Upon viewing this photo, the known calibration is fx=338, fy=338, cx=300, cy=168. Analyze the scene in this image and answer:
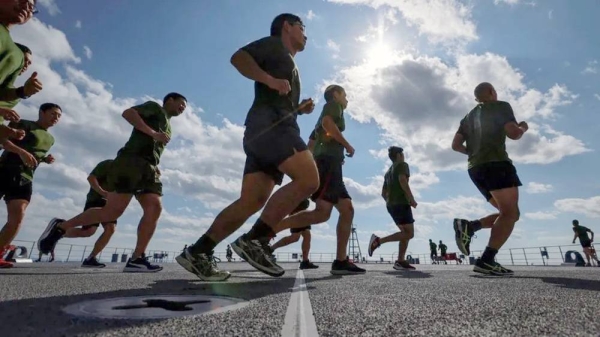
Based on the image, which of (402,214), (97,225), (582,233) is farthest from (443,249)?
(97,225)

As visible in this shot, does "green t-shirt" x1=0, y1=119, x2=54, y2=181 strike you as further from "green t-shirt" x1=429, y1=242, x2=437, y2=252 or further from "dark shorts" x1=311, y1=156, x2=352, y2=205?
"green t-shirt" x1=429, y1=242, x2=437, y2=252

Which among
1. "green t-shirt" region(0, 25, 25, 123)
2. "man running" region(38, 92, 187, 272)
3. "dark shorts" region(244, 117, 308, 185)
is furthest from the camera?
"man running" region(38, 92, 187, 272)

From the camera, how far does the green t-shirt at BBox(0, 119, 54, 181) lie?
14.7 ft

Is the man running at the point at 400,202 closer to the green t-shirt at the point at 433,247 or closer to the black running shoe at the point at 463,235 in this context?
the black running shoe at the point at 463,235

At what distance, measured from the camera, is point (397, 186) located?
22.5ft

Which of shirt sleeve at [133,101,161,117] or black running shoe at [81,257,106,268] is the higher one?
shirt sleeve at [133,101,161,117]

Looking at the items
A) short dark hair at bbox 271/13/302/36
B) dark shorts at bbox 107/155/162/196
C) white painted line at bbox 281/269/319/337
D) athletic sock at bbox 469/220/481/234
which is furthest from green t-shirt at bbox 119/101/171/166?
athletic sock at bbox 469/220/481/234

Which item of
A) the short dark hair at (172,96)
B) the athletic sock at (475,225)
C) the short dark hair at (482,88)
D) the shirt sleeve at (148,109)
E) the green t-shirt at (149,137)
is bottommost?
the athletic sock at (475,225)

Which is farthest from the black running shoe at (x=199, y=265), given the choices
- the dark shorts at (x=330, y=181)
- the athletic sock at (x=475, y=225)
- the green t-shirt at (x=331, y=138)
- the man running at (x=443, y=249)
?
the man running at (x=443, y=249)

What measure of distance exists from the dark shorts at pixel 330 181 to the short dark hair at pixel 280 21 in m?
2.19

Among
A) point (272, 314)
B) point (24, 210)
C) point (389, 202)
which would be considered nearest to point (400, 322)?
point (272, 314)

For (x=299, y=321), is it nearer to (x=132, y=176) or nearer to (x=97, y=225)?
(x=132, y=176)

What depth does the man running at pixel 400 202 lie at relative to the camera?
6605 millimetres

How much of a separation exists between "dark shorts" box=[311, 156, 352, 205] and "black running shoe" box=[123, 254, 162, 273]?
7.73 ft
